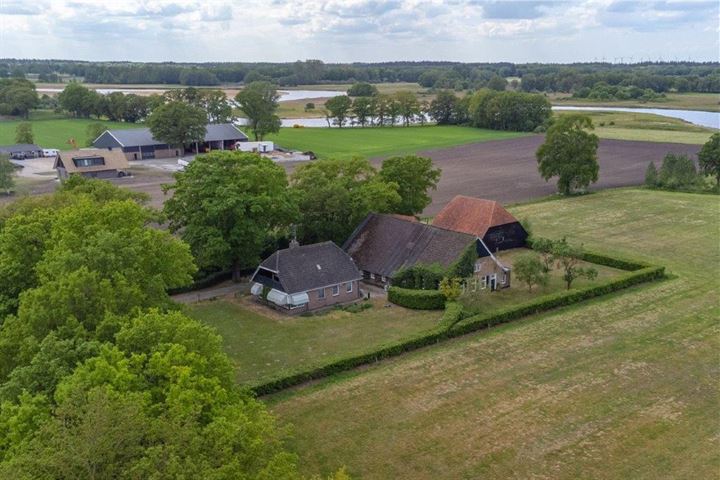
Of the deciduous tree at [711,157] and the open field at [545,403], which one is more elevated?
the deciduous tree at [711,157]

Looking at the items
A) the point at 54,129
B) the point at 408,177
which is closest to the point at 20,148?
the point at 54,129

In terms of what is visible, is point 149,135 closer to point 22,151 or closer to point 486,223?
point 22,151

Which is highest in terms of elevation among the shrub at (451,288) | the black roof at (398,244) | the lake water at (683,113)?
the lake water at (683,113)

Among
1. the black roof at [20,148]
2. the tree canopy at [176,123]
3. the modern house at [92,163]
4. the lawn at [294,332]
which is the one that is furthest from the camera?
the black roof at [20,148]

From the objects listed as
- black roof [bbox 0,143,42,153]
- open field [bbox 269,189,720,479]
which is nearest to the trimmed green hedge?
open field [bbox 269,189,720,479]

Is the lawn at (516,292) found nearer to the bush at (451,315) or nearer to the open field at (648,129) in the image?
the bush at (451,315)

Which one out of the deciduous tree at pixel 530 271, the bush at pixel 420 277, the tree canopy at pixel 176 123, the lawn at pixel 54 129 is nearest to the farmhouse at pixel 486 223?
the deciduous tree at pixel 530 271

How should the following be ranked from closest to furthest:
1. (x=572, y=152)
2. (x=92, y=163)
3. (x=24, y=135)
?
(x=572, y=152), (x=92, y=163), (x=24, y=135)

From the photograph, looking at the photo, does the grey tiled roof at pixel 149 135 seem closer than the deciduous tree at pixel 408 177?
No
